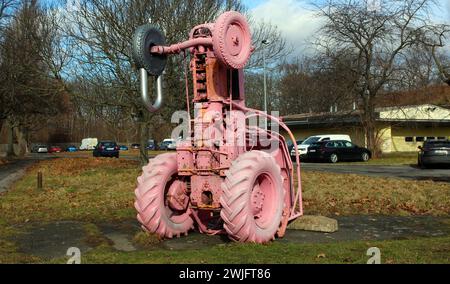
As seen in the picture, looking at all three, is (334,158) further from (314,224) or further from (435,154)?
(314,224)

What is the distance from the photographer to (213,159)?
25.5ft

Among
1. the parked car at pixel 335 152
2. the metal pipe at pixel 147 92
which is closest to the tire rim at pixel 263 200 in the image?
the metal pipe at pixel 147 92

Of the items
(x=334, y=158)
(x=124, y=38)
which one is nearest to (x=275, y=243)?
(x=124, y=38)

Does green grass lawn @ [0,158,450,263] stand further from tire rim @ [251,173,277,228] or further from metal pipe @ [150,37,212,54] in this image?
metal pipe @ [150,37,212,54]

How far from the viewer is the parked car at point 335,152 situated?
1352 inches

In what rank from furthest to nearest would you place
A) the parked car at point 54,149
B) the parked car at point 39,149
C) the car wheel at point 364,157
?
the parked car at point 54,149
the parked car at point 39,149
the car wheel at point 364,157

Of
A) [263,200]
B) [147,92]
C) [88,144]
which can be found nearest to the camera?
[147,92]

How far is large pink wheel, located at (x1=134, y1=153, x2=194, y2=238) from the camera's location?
312 inches

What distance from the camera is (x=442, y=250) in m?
7.01

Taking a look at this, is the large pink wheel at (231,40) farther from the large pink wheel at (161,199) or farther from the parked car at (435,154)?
the parked car at (435,154)

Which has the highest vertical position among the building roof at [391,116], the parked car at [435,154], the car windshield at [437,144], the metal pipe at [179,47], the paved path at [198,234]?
the building roof at [391,116]

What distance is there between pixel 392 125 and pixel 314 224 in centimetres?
3799

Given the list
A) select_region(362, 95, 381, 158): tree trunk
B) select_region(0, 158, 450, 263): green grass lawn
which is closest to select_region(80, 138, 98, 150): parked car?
select_region(362, 95, 381, 158): tree trunk

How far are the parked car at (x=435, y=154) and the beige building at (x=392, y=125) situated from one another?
12663 millimetres
